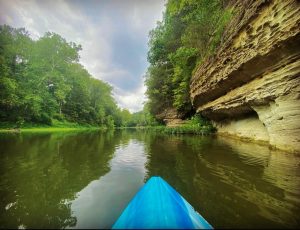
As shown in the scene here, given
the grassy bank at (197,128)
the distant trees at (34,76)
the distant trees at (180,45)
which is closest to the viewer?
Answer: the distant trees at (180,45)

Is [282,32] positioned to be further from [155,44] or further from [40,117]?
[40,117]

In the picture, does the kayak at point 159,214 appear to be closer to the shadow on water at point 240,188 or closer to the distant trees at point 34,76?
the shadow on water at point 240,188

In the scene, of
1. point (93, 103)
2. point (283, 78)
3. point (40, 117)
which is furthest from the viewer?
point (93, 103)

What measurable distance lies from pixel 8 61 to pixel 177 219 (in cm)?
3263

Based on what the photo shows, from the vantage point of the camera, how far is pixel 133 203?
9.16 ft

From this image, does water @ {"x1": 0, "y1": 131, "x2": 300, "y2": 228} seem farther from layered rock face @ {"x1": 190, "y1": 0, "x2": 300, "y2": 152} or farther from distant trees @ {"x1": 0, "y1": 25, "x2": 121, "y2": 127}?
distant trees @ {"x1": 0, "y1": 25, "x2": 121, "y2": 127}

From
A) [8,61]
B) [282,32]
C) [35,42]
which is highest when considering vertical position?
[35,42]

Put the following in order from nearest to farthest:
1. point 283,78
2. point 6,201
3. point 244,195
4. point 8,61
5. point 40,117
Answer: point 6,201, point 244,195, point 283,78, point 8,61, point 40,117

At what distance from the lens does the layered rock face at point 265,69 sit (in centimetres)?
782

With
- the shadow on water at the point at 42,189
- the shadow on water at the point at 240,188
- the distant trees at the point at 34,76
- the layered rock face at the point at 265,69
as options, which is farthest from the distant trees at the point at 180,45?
the distant trees at the point at 34,76

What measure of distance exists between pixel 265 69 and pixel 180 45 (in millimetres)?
20750

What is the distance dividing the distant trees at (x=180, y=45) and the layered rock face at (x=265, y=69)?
389cm

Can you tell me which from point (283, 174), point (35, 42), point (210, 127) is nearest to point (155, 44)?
point (210, 127)

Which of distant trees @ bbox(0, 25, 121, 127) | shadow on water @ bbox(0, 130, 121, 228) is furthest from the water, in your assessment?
distant trees @ bbox(0, 25, 121, 127)
